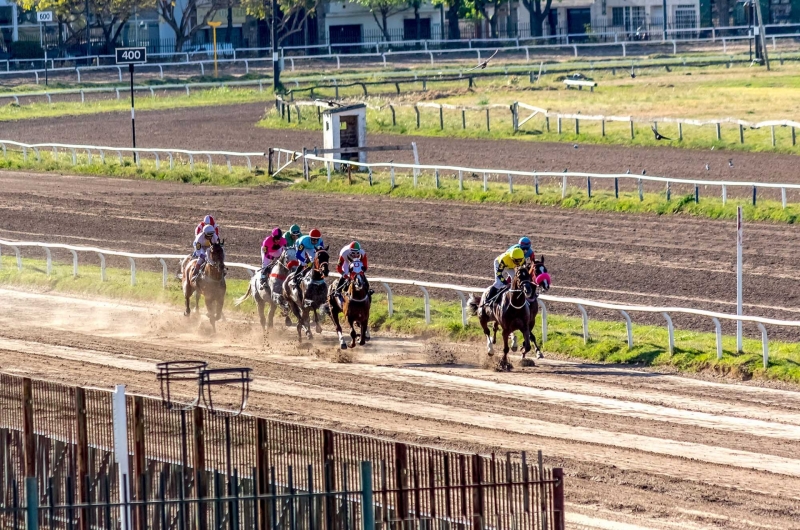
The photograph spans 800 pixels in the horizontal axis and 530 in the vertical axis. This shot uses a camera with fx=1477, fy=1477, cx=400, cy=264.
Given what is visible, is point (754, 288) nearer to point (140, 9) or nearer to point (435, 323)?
point (435, 323)

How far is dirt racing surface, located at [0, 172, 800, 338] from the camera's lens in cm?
1892

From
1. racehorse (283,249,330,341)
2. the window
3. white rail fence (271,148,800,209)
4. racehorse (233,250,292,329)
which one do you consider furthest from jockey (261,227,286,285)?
the window

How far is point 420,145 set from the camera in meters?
34.9

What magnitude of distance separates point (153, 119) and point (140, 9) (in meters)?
19.4

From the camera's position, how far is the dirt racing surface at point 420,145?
2872 centimetres

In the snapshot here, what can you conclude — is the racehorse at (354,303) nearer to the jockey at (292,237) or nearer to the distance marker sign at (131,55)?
the jockey at (292,237)

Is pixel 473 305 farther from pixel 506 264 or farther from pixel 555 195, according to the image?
pixel 555 195

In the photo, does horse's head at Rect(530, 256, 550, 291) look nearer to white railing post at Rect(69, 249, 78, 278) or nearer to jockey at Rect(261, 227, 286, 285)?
jockey at Rect(261, 227, 286, 285)

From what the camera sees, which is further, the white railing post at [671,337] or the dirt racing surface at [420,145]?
the dirt racing surface at [420,145]

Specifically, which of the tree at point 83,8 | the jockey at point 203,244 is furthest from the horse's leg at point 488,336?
the tree at point 83,8

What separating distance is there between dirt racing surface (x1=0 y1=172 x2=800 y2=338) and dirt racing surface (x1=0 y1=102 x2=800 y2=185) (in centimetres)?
353

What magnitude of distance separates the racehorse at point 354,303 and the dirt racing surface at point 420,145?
10382 mm

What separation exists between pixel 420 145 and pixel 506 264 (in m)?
19.3

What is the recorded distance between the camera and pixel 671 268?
20031 mm
